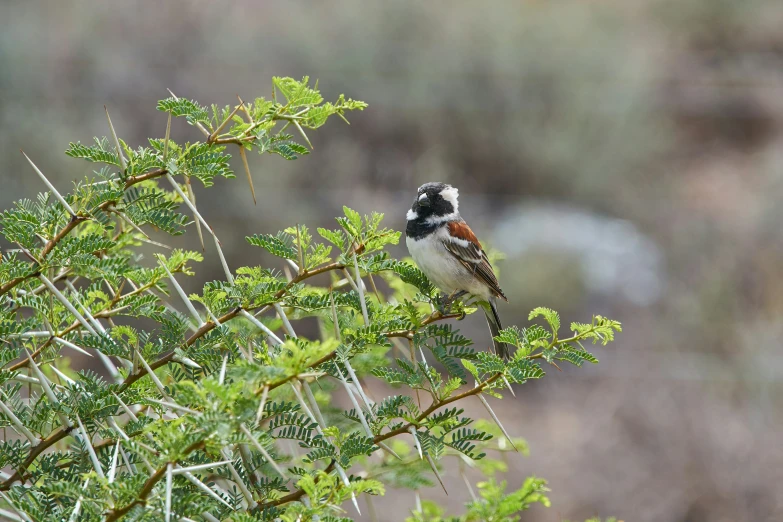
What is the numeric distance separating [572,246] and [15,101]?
7.42m

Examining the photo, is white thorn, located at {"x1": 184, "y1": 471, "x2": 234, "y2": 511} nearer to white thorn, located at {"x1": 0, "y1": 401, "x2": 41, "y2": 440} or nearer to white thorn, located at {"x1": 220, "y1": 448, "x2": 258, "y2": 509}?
white thorn, located at {"x1": 220, "y1": 448, "x2": 258, "y2": 509}

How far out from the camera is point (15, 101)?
9703mm

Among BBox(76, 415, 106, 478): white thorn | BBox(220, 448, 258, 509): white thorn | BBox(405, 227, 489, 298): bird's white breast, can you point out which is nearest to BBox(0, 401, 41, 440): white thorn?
BBox(76, 415, 106, 478): white thorn

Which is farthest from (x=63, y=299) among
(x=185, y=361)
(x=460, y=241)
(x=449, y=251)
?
(x=460, y=241)

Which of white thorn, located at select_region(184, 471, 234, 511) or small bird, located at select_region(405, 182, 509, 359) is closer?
white thorn, located at select_region(184, 471, 234, 511)

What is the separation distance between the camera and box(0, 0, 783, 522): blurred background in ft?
23.2

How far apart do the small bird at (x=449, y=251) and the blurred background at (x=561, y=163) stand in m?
3.41

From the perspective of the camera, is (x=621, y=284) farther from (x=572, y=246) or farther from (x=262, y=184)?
(x=262, y=184)

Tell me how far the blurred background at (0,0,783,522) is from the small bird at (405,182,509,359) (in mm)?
3408

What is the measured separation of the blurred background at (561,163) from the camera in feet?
23.2

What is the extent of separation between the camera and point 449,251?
360 cm

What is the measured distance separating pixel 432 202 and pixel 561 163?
24.8ft

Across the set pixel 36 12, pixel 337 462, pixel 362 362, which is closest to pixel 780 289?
pixel 362 362

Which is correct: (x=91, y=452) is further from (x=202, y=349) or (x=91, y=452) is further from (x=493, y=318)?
(x=493, y=318)
